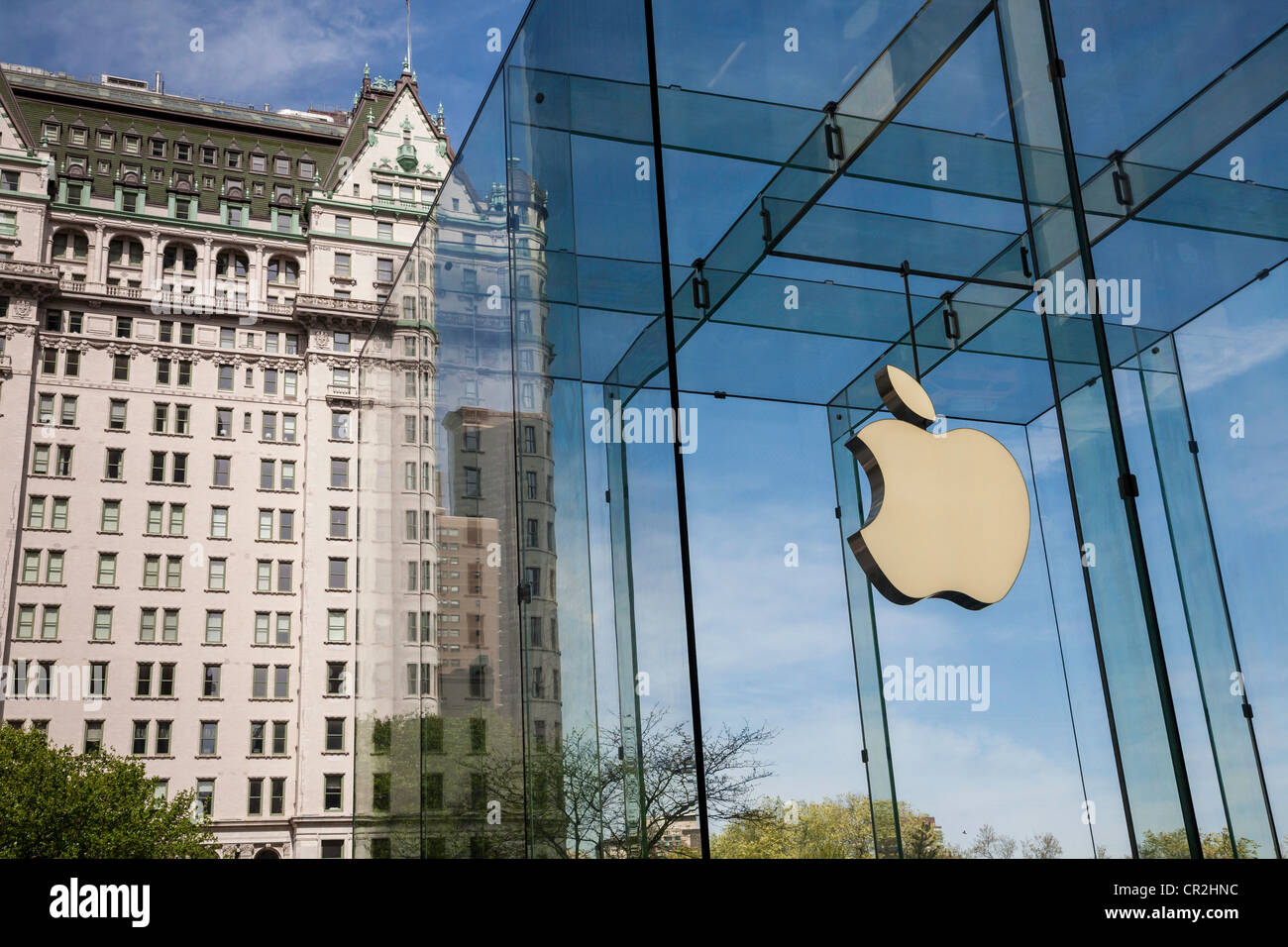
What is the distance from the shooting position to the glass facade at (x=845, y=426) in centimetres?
322

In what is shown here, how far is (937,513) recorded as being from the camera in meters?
4.11

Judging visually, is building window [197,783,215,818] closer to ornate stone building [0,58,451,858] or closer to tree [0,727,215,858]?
ornate stone building [0,58,451,858]

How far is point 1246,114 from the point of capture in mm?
3289

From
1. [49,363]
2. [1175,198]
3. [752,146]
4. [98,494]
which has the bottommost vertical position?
[1175,198]

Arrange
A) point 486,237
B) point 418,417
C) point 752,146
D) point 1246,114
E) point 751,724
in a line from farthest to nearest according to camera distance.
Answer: point 418,417 < point 486,237 < point 752,146 < point 751,724 < point 1246,114

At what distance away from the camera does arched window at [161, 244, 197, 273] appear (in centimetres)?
4541

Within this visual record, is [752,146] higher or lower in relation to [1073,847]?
higher

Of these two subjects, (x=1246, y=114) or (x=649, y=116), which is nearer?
(x=1246, y=114)

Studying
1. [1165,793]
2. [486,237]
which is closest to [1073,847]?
[1165,793]

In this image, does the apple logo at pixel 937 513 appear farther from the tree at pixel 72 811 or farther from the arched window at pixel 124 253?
the arched window at pixel 124 253

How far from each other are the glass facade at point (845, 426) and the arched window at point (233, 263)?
4340 cm

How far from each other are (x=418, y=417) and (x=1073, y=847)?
16.8ft

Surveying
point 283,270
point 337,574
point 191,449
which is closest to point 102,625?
point 191,449
